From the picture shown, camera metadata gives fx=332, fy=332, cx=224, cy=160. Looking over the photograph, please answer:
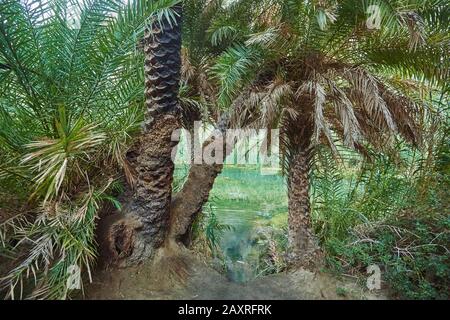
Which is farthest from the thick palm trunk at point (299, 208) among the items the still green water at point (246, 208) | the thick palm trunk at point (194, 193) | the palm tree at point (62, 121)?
the palm tree at point (62, 121)

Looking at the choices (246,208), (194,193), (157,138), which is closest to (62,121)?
(157,138)

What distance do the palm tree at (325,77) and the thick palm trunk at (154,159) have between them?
0.50m

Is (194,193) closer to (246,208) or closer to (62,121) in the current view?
(62,121)

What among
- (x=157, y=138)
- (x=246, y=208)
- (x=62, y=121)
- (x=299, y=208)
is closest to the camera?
(x=62, y=121)

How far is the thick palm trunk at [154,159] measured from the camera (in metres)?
2.78

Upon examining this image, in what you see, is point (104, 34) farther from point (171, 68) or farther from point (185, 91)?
point (185, 91)

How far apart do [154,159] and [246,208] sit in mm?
3609

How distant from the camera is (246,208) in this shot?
6242 mm

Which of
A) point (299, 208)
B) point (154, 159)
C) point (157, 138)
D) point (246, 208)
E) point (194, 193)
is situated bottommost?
point (246, 208)

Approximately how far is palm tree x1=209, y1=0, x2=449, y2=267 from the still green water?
4.60ft

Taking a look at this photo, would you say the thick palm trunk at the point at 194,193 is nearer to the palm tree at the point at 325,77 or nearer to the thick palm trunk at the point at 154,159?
the thick palm trunk at the point at 154,159

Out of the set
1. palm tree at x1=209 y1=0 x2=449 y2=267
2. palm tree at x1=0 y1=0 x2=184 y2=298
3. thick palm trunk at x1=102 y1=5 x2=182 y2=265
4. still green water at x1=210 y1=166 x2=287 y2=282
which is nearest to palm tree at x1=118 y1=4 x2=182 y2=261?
thick palm trunk at x1=102 y1=5 x2=182 y2=265
